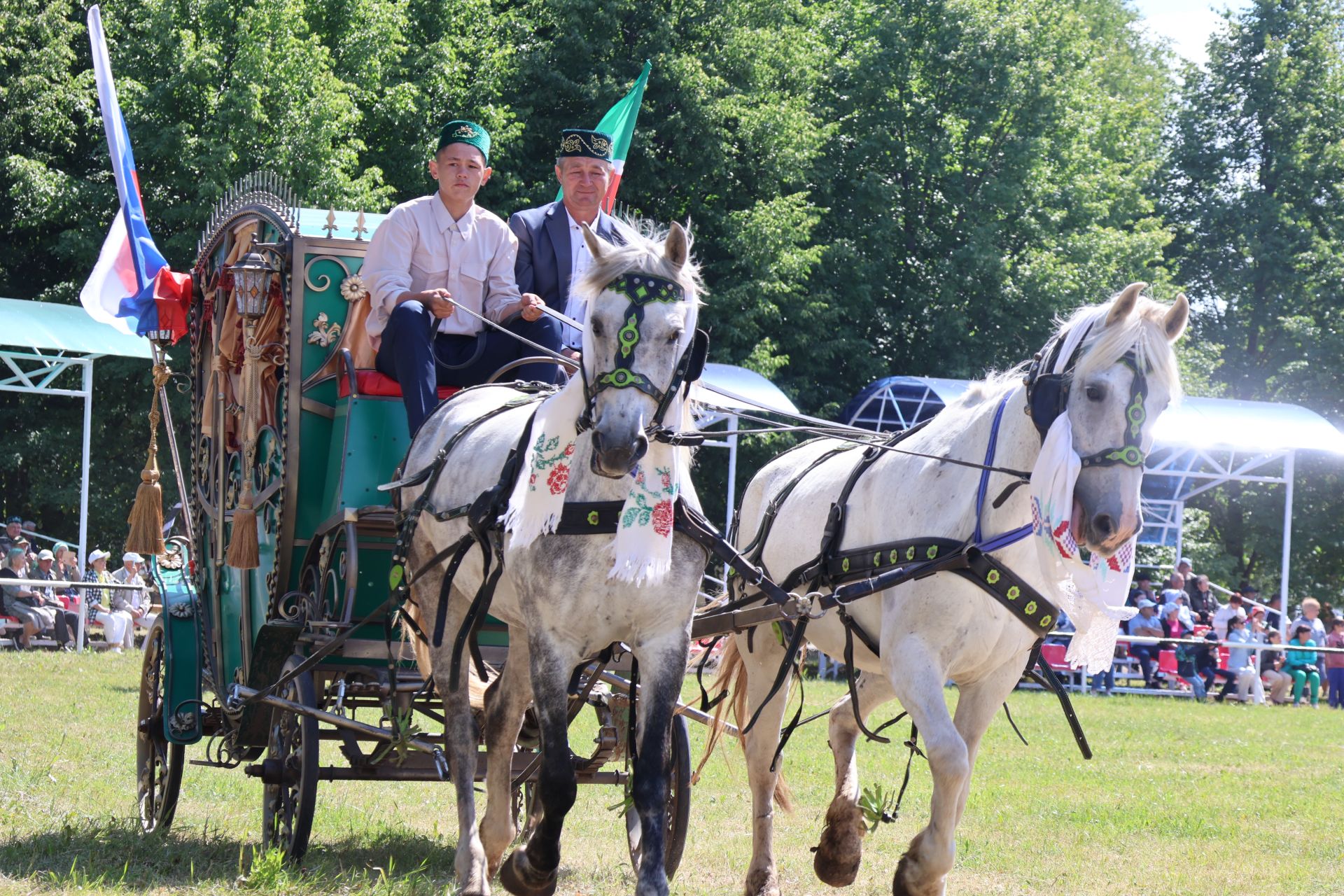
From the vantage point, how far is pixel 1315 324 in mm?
31047

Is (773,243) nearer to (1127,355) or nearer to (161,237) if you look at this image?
(161,237)

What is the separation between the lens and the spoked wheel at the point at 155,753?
679cm

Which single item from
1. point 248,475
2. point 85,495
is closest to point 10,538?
point 85,495

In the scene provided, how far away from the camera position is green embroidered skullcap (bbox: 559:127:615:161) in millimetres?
6387

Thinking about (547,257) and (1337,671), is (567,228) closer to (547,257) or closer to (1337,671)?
(547,257)

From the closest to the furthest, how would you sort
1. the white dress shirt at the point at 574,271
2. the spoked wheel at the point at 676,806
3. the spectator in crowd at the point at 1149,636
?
the spoked wheel at the point at 676,806
the white dress shirt at the point at 574,271
the spectator in crowd at the point at 1149,636

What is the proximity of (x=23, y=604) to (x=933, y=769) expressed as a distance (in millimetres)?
14680

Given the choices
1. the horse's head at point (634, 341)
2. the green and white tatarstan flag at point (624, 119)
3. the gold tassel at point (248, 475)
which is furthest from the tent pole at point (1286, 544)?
the horse's head at point (634, 341)

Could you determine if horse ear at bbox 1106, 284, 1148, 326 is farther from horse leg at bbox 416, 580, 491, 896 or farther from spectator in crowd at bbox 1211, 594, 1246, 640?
spectator in crowd at bbox 1211, 594, 1246, 640

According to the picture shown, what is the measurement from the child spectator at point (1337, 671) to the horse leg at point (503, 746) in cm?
1633

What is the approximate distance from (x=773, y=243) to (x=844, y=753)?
16282 millimetres

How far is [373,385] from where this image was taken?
243 inches

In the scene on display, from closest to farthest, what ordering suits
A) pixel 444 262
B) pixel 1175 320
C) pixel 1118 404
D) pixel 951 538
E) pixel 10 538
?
pixel 1118 404
pixel 1175 320
pixel 951 538
pixel 444 262
pixel 10 538

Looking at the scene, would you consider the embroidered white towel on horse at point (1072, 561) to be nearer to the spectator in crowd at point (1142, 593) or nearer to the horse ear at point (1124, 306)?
the horse ear at point (1124, 306)
